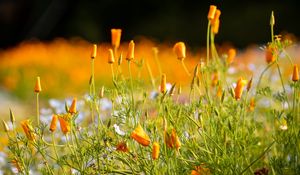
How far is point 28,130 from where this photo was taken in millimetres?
2410

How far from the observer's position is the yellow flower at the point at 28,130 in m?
2.40

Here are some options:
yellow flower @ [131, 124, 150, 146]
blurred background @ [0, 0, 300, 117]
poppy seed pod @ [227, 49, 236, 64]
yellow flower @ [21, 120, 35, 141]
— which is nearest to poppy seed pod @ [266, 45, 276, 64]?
poppy seed pod @ [227, 49, 236, 64]

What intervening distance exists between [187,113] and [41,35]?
488 inches

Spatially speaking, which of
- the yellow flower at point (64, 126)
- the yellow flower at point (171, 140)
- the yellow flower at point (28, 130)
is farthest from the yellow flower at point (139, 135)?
the yellow flower at point (28, 130)

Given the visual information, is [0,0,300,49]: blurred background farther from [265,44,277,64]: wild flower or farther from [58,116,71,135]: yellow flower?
[58,116,71,135]: yellow flower

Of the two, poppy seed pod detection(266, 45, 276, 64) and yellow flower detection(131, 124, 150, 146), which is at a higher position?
poppy seed pod detection(266, 45, 276, 64)

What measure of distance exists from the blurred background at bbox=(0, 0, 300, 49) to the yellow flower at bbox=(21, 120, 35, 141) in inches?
414

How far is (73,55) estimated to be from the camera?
389 inches

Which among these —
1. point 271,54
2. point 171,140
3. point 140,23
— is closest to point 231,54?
point 271,54

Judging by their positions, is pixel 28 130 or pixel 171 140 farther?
pixel 28 130

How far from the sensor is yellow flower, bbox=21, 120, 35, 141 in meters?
2.40

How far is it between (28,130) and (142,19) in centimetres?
1131

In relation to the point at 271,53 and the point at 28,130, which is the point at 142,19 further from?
the point at 28,130

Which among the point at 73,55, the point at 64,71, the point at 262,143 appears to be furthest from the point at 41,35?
the point at 262,143
